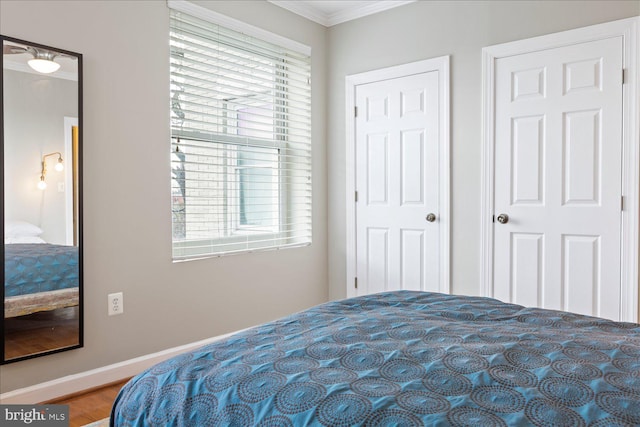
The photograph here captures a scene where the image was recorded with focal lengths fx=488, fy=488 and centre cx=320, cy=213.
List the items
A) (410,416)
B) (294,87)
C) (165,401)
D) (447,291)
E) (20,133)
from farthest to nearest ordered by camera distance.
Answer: (294,87), (447,291), (20,133), (165,401), (410,416)

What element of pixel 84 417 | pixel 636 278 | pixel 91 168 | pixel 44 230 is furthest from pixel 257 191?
pixel 636 278

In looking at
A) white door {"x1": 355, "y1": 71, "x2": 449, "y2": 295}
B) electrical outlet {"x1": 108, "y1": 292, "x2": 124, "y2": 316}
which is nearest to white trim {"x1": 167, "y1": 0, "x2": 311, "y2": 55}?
white door {"x1": 355, "y1": 71, "x2": 449, "y2": 295}

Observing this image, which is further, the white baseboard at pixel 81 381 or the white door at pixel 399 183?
the white door at pixel 399 183

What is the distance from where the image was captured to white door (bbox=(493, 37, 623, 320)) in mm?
Result: 2838

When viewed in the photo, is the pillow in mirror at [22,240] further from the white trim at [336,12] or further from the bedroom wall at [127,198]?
the white trim at [336,12]

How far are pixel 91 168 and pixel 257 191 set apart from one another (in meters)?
1.24

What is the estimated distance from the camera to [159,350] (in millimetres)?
2949

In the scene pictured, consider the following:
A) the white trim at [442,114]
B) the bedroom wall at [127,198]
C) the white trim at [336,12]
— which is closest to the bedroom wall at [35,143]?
the bedroom wall at [127,198]

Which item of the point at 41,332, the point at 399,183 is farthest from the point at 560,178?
the point at 41,332

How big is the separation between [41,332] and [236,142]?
1.67 m

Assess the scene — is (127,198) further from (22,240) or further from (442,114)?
(442,114)

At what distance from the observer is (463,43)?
3.36 metres

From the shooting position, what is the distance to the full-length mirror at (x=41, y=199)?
7.43 ft

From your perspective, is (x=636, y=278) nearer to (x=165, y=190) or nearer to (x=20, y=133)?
(x=165, y=190)
